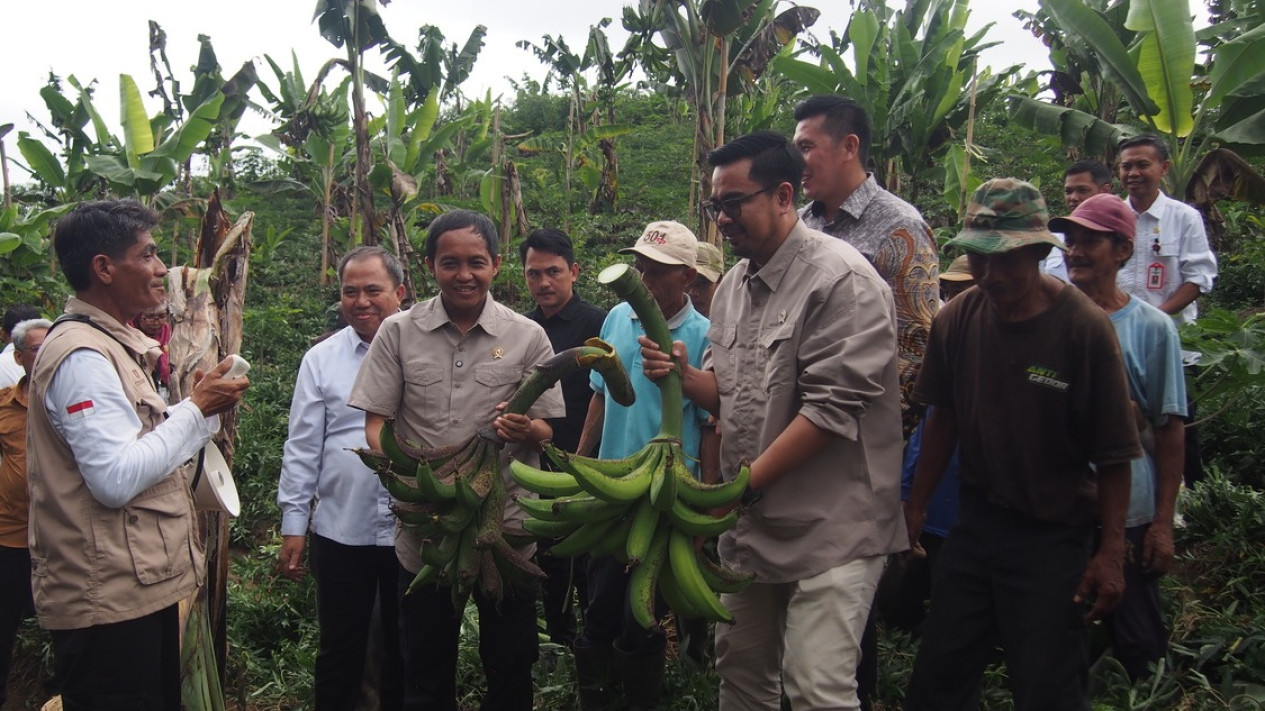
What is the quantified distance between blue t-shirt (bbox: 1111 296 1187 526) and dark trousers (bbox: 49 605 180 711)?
306 cm

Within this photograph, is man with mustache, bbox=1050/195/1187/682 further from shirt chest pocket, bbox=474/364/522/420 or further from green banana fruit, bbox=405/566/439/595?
green banana fruit, bbox=405/566/439/595

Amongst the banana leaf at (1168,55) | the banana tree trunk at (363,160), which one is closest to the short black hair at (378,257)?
the banana leaf at (1168,55)

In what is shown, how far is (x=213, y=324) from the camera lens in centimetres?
372

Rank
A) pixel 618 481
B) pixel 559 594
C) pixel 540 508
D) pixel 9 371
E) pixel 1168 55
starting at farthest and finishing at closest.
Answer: pixel 1168 55 < pixel 9 371 < pixel 559 594 < pixel 540 508 < pixel 618 481

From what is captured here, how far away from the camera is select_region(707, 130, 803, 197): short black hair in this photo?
248 centimetres

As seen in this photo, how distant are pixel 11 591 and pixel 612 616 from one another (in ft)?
9.57

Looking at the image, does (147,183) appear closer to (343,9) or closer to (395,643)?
(343,9)

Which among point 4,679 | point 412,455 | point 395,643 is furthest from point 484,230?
point 4,679

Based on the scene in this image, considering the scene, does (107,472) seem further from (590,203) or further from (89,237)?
(590,203)

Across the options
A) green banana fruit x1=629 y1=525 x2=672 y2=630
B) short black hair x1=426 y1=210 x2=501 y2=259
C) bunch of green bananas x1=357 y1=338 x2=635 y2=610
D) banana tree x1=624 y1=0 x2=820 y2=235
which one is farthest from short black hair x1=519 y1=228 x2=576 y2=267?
banana tree x1=624 y1=0 x2=820 y2=235

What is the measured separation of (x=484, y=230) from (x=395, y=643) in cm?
178

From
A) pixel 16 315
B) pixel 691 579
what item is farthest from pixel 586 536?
pixel 16 315

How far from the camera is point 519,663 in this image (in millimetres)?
3092

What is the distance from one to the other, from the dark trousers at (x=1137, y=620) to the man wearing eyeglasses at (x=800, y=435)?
1032 millimetres
